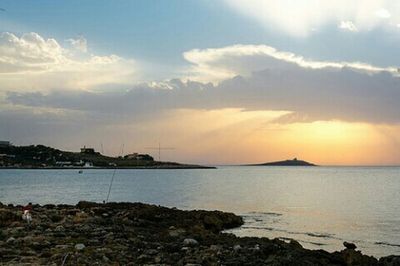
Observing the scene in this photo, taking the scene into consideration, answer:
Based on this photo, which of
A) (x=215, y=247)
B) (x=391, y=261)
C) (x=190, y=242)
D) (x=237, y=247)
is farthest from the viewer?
(x=190, y=242)

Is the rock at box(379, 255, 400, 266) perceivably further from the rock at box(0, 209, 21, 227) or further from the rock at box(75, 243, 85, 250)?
the rock at box(0, 209, 21, 227)

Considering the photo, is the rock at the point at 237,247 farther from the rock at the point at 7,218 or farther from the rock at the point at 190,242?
the rock at the point at 7,218

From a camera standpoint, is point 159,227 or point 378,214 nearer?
point 159,227

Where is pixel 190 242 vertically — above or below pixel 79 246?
below

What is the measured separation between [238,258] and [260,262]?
810mm

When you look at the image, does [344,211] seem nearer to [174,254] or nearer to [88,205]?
[88,205]

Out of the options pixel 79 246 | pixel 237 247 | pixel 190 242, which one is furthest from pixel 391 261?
pixel 79 246

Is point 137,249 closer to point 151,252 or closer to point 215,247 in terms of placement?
point 151,252

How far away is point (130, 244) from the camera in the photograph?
19234 mm

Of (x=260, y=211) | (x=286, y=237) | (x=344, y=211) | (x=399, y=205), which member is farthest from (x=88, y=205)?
(x=399, y=205)

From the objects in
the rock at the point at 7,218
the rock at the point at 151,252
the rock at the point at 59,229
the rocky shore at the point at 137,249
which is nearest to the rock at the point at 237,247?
the rocky shore at the point at 137,249

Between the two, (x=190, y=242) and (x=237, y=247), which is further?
(x=190, y=242)

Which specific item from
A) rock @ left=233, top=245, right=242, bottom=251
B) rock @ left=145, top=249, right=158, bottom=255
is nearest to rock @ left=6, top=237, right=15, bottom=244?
rock @ left=145, top=249, right=158, bottom=255

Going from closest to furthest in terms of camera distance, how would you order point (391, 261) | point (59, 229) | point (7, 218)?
point (391, 261) < point (59, 229) < point (7, 218)
